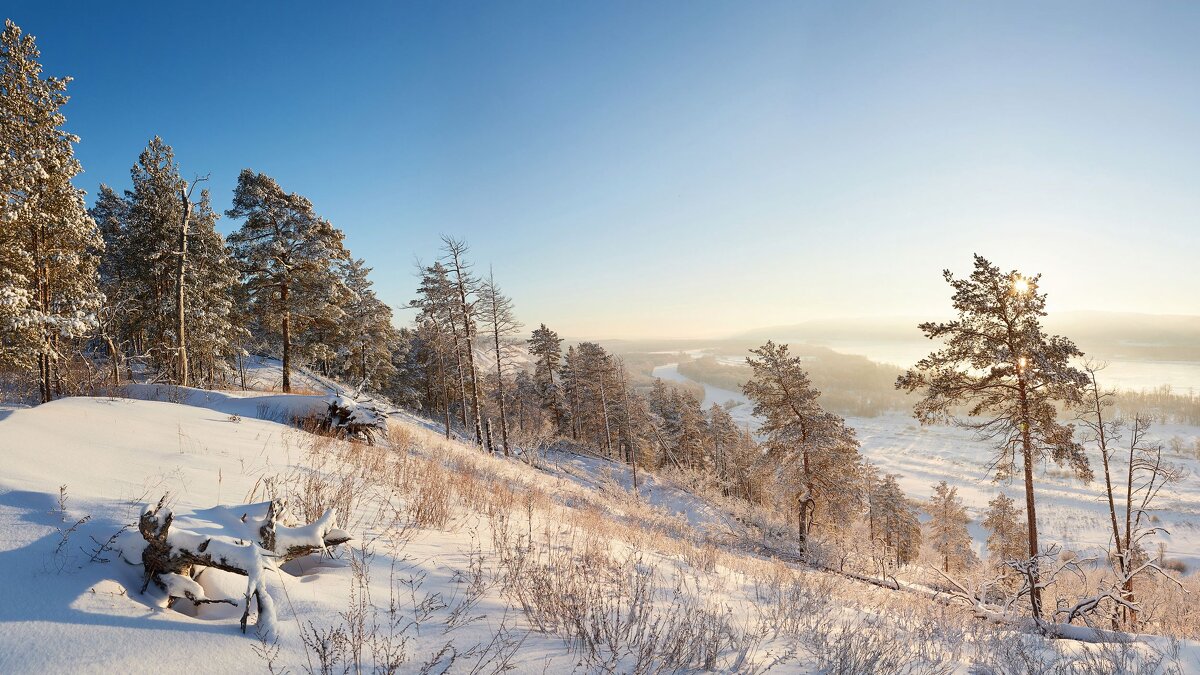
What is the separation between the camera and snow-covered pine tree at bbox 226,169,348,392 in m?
18.8

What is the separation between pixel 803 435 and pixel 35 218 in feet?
86.0

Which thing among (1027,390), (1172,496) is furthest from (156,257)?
(1172,496)

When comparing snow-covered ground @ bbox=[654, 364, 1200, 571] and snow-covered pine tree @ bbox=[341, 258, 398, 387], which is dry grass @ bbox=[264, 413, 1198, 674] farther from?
snow-covered pine tree @ bbox=[341, 258, 398, 387]

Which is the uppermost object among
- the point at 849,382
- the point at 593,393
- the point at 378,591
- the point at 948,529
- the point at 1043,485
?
the point at 378,591

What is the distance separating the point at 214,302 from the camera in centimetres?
2262

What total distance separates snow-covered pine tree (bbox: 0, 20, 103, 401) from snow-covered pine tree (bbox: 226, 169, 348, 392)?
15.3ft

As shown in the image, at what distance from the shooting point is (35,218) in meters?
12.9

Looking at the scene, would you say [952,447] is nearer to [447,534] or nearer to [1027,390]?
[1027,390]

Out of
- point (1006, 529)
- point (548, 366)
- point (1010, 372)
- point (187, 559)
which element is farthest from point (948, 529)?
point (187, 559)

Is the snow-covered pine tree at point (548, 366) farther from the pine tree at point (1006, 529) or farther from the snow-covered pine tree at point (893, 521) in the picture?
the pine tree at point (1006, 529)

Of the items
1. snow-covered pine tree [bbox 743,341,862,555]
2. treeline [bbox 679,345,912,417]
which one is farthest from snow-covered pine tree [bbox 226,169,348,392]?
treeline [bbox 679,345,912,417]

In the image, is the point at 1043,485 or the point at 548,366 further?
the point at 1043,485

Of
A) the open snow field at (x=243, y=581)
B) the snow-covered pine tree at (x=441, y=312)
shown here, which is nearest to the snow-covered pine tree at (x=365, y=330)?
the snow-covered pine tree at (x=441, y=312)

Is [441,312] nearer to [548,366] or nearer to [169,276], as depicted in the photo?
[169,276]
